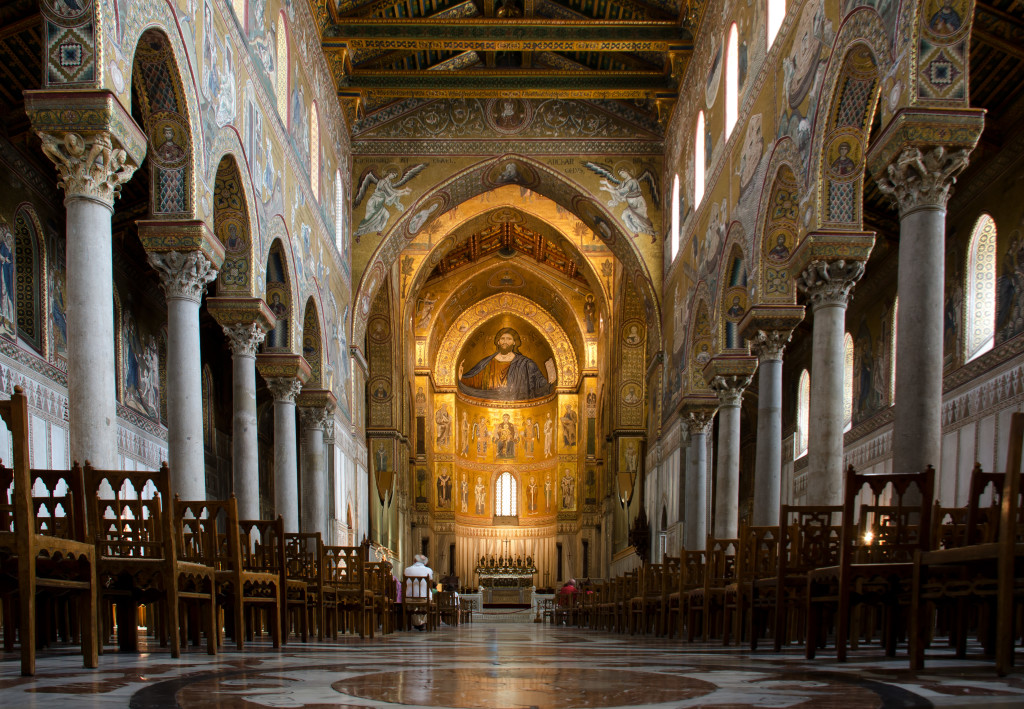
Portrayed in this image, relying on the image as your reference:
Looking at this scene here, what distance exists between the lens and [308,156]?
65.5 ft

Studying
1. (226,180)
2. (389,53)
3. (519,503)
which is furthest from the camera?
(519,503)

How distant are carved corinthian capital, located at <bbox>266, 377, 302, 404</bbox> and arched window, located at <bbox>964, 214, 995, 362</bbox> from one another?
11592 millimetres

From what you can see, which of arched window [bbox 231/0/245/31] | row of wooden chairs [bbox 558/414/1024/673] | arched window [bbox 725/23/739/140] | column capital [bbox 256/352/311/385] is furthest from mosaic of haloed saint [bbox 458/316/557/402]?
row of wooden chairs [bbox 558/414/1024/673]

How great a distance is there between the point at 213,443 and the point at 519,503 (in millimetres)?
22109

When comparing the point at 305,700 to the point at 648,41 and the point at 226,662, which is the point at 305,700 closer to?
the point at 226,662

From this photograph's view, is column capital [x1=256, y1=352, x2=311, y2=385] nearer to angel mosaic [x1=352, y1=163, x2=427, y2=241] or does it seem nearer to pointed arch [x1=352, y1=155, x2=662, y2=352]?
pointed arch [x1=352, y1=155, x2=662, y2=352]

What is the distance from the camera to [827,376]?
1280 centimetres

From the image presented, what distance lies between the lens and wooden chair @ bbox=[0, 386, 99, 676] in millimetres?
4840

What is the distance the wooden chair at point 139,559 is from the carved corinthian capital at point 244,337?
8153 mm

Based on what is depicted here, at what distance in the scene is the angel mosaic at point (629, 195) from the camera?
82.0ft

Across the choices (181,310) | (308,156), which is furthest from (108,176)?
(308,156)

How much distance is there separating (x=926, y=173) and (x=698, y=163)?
37.6 ft

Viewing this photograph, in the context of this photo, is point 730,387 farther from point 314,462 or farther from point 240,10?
point 240,10

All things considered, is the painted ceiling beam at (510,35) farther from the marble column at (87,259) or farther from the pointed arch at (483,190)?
the marble column at (87,259)
